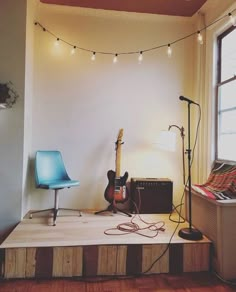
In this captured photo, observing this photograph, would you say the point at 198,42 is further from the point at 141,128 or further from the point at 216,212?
the point at 216,212

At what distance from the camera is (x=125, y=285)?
6.32 ft

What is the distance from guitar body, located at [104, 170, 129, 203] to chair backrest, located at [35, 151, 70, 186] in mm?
570

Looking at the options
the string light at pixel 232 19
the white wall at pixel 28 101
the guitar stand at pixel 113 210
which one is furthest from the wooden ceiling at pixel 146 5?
the guitar stand at pixel 113 210

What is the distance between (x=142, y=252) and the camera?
2123 millimetres

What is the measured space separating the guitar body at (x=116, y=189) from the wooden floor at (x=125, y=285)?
1.09 meters

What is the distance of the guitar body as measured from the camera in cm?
299

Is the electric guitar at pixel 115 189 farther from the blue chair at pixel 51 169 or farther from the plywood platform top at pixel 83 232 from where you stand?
the blue chair at pixel 51 169

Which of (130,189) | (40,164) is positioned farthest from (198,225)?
(40,164)

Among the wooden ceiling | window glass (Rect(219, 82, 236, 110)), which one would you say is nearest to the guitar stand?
window glass (Rect(219, 82, 236, 110))

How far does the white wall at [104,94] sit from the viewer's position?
322cm

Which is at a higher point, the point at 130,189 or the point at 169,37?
the point at 169,37

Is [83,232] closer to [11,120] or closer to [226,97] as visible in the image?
[11,120]

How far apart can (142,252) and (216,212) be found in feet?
2.42

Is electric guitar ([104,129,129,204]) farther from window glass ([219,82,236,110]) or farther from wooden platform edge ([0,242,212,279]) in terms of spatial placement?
window glass ([219,82,236,110])
